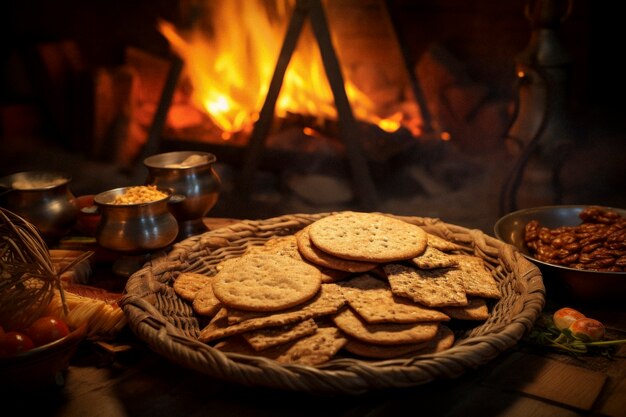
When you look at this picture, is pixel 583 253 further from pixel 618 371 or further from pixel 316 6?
pixel 316 6

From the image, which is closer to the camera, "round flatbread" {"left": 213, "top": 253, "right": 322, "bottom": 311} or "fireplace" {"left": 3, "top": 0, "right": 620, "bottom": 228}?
"round flatbread" {"left": 213, "top": 253, "right": 322, "bottom": 311}

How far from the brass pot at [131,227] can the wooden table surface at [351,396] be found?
1.40 feet

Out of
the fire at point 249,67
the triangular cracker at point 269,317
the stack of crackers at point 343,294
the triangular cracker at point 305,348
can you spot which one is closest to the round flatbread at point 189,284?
the stack of crackers at point 343,294

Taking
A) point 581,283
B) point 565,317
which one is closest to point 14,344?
point 565,317

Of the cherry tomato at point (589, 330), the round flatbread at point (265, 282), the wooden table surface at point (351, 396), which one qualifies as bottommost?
the wooden table surface at point (351, 396)

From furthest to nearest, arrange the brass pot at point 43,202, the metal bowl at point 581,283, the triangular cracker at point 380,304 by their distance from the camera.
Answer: the brass pot at point 43,202, the metal bowl at point 581,283, the triangular cracker at point 380,304

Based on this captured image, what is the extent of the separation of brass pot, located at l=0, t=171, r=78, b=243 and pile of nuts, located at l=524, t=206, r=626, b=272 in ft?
5.27

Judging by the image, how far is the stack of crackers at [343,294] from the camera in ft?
5.00

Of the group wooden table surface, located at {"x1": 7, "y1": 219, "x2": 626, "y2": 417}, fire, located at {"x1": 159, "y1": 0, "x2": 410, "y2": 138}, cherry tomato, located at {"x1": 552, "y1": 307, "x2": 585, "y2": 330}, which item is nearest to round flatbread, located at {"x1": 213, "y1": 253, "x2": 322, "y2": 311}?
wooden table surface, located at {"x1": 7, "y1": 219, "x2": 626, "y2": 417}

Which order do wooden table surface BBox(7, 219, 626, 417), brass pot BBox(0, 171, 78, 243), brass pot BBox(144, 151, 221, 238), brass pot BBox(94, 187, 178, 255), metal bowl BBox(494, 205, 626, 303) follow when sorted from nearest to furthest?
wooden table surface BBox(7, 219, 626, 417) → metal bowl BBox(494, 205, 626, 303) → brass pot BBox(94, 187, 178, 255) → brass pot BBox(0, 171, 78, 243) → brass pot BBox(144, 151, 221, 238)

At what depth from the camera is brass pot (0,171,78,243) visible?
212 cm

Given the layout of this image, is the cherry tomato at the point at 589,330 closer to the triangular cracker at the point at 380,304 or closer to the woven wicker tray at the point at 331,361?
the woven wicker tray at the point at 331,361

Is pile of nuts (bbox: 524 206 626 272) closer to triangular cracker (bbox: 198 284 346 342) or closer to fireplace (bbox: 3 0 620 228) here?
triangular cracker (bbox: 198 284 346 342)

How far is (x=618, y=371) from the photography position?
158cm
